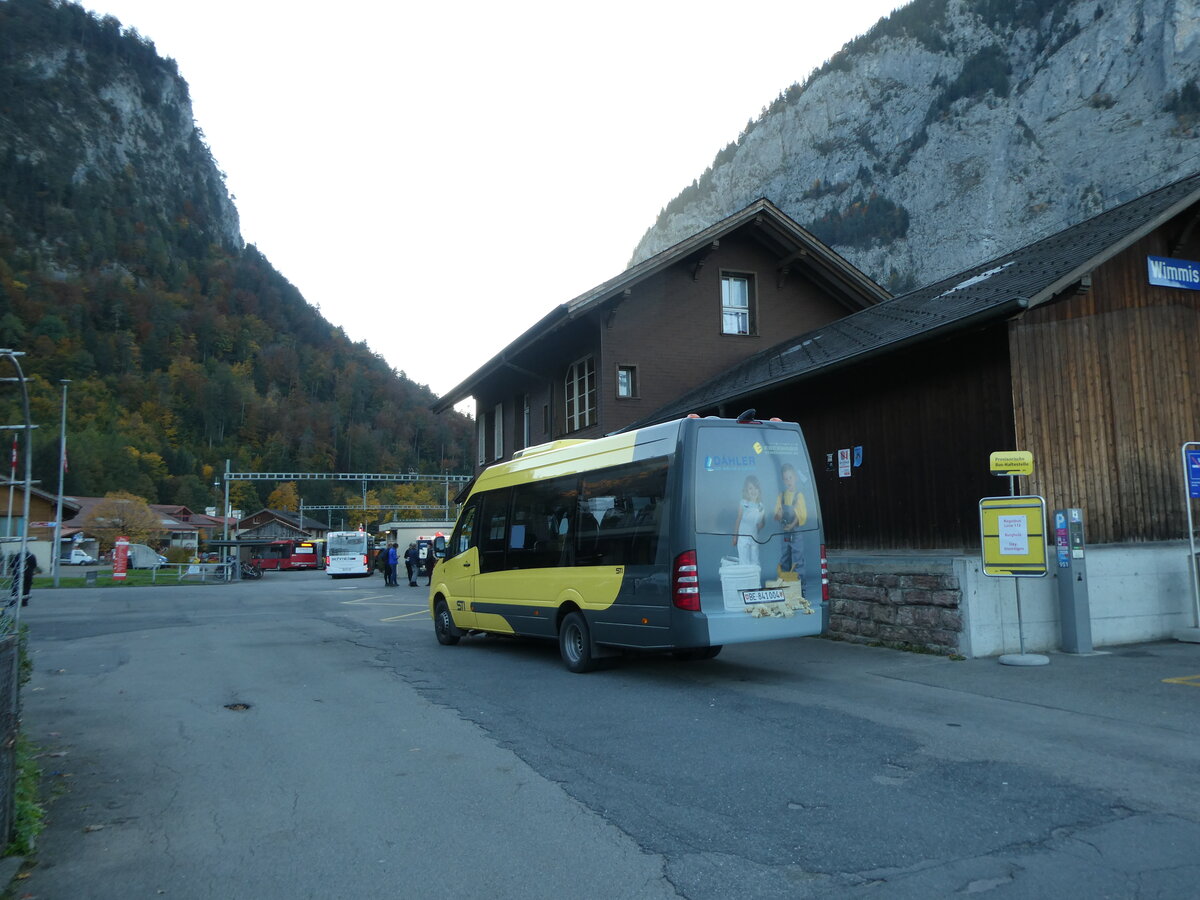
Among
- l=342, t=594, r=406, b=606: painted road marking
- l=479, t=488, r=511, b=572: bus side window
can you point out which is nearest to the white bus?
l=342, t=594, r=406, b=606: painted road marking

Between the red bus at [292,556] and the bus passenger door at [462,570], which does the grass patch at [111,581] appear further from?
the bus passenger door at [462,570]

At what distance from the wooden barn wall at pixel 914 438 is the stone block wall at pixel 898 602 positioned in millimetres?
1171

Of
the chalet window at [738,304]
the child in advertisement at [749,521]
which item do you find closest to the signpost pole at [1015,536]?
the child in advertisement at [749,521]

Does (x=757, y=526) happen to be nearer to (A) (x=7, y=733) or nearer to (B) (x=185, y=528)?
(A) (x=7, y=733)

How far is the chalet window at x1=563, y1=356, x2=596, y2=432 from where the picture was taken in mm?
22566

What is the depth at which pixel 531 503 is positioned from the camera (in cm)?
1133

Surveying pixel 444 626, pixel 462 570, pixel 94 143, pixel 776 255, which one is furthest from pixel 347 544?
pixel 94 143

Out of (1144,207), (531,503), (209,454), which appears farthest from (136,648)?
(209,454)

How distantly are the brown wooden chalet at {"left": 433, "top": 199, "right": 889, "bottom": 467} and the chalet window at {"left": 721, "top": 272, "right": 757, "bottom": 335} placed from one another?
26mm

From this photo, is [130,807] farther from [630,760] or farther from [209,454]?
[209,454]

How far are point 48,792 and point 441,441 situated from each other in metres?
131

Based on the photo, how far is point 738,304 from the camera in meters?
23.2

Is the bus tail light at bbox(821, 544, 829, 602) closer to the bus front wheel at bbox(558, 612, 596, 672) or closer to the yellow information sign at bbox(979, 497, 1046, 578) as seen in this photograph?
the yellow information sign at bbox(979, 497, 1046, 578)

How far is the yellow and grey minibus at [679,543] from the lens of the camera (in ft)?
28.7
